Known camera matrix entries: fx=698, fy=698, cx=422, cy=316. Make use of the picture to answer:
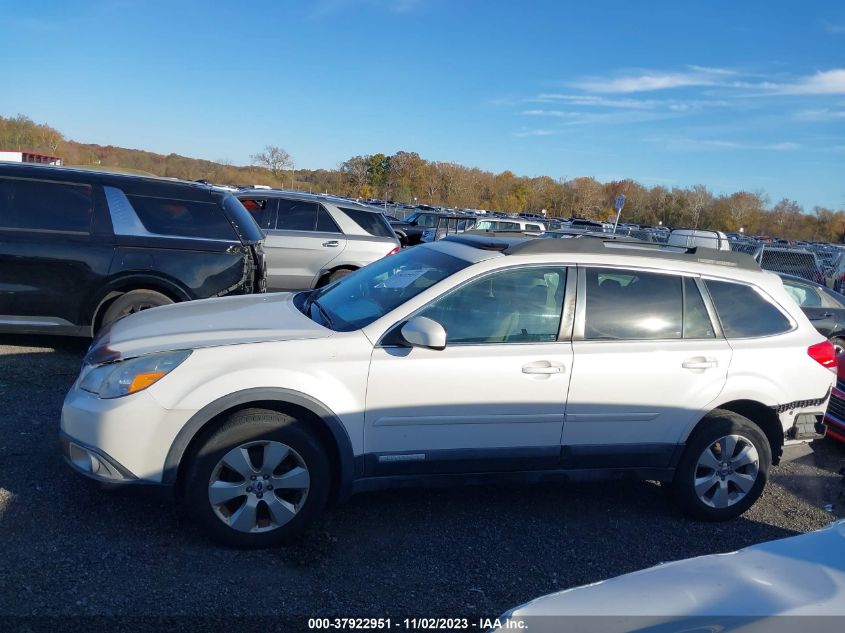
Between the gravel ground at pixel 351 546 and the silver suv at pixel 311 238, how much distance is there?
5.59 metres

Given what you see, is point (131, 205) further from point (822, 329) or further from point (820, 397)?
point (822, 329)

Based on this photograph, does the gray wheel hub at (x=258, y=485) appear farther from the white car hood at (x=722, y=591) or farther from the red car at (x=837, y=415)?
the red car at (x=837, y=415)

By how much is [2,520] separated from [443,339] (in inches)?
101

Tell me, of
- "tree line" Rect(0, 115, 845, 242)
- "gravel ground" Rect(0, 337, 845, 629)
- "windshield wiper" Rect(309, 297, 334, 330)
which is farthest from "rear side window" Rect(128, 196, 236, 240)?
"tree line" Rect(0, 115, 845, 242)

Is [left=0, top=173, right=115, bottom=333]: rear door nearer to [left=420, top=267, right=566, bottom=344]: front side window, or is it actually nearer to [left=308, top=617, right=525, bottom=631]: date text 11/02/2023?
[left=420, top=267, right=566, bottom=344]: front side window

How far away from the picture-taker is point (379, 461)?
3877mm

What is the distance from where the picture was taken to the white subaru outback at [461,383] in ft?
11.9

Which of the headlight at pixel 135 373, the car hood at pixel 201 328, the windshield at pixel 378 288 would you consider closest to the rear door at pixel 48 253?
the car hood at pixel 201 328

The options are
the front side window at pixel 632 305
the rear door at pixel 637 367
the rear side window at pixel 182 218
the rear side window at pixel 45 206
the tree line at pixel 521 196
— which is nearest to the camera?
the rear door at pixel 637 367

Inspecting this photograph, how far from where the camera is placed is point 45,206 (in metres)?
6.75

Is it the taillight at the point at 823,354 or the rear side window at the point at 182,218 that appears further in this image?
the rear side window at the point at 182,218

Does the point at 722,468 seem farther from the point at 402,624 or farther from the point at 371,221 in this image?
the point at 371,221

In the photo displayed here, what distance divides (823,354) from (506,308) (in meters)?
2.35

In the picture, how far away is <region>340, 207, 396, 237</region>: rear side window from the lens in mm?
11166
